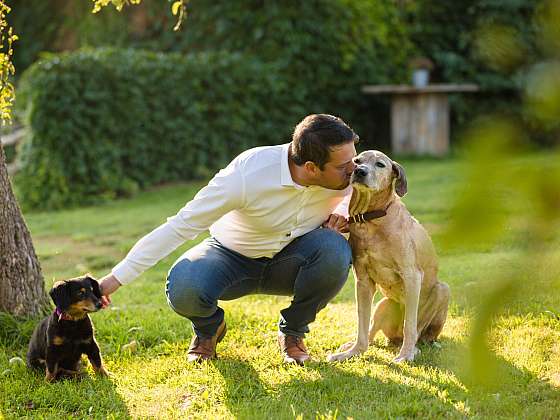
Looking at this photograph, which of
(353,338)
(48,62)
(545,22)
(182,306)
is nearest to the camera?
(545,22)

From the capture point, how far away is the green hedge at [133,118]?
9.44 metres

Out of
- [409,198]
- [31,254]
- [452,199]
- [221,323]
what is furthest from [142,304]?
[452,199]

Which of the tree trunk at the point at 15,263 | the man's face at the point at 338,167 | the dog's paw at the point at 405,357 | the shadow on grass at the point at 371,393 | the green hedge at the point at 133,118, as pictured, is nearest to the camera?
the shadow on grass at the point at 371,393

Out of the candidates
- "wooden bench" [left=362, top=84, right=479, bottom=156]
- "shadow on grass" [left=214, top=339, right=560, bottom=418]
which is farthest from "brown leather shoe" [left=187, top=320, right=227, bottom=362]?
"wooden bench" [left=362, top=84, right=479, bottom=156]

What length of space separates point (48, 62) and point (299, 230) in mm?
6598

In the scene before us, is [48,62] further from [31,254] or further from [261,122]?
[31,254]

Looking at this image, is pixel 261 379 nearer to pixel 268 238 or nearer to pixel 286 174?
pixel 268 238

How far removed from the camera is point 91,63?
9.62m

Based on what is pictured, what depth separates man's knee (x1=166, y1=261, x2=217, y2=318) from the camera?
3709 millimetres

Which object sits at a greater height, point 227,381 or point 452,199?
point 452,199

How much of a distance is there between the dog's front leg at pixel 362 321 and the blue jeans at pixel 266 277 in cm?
12

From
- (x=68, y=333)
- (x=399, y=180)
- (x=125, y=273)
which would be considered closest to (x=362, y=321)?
(x=399, y=180)

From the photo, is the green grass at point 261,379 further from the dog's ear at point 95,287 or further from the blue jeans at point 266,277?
the dog's ear at point 95,287

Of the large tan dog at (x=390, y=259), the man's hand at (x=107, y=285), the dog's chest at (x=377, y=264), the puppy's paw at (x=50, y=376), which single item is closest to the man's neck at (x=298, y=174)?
the large tan dog at (x=390, y=259)
